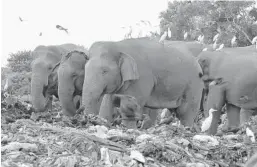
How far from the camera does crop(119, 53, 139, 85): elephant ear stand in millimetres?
11367

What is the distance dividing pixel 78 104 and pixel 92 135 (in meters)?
6.65

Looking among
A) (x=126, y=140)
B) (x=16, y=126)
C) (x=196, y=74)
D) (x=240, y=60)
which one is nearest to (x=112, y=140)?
(x=126, y=140)

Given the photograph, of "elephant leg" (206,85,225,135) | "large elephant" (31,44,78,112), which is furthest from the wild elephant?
"elephant leg" (206,85,225,135)

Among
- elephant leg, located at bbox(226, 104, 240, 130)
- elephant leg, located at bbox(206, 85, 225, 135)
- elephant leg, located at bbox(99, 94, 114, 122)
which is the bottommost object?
elephant leg, located at bbox(226, 104, 240, 130)

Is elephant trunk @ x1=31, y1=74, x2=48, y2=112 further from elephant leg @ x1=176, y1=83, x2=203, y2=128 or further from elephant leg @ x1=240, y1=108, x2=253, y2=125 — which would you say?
elephant leg @ x1=240, y1=108, x2=253, y2=125

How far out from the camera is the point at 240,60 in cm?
1460

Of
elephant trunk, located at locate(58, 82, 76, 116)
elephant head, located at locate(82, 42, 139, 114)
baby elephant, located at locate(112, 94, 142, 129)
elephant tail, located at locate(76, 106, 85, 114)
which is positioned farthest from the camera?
elephant trunk, located at locate(58, 82, 76, 116)

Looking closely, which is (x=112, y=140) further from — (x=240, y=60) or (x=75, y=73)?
(x=240, y=60)

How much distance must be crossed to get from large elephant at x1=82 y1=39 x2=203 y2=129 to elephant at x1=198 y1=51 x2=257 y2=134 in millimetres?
793

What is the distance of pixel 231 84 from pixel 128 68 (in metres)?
3.59

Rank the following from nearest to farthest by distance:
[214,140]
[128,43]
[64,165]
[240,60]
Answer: [64,165] < [214,140] < [128,43] < [240,60]

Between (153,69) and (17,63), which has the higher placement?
(153,69)

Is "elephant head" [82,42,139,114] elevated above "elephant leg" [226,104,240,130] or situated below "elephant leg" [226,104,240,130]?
above

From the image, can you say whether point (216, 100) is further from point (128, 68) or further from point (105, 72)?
point (105, 72)
